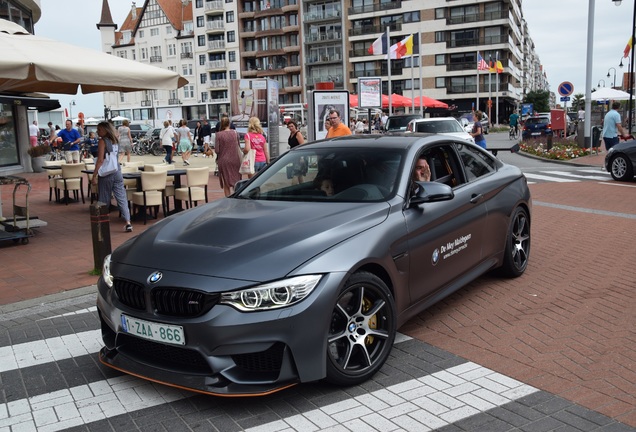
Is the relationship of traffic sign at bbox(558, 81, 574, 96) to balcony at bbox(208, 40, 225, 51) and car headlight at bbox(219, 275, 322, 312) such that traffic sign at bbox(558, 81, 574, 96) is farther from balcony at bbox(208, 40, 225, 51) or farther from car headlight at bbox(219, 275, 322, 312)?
balcony at bbox(208, 40, 225, 51)

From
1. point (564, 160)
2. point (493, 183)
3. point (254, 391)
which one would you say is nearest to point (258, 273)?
point (254, 391)

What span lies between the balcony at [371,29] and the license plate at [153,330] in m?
79.8

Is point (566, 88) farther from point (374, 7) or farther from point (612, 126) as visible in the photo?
point (374, 7)

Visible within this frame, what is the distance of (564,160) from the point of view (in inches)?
885

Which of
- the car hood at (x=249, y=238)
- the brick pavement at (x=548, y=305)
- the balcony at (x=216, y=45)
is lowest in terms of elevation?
the brick pavement at (x=548, y=305)

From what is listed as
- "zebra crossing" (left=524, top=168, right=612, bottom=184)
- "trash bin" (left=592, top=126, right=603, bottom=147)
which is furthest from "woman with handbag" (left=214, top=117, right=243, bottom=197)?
"trash bin" (left=592, top=126, right=603, bottom=147)

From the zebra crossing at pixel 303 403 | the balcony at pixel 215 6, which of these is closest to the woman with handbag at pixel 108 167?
the zebra crossing at pixel 303 403

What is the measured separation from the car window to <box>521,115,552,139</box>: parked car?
101 feet

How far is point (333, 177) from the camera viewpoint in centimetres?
494

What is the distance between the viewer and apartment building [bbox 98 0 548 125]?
75.8m

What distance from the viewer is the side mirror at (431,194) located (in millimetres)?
4605

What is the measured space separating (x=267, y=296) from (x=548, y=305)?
10.3 ft

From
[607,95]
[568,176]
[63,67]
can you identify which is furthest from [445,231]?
[607,95]

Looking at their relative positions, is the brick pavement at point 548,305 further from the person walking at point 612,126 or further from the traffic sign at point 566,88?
the traffic sign at point 566,88
